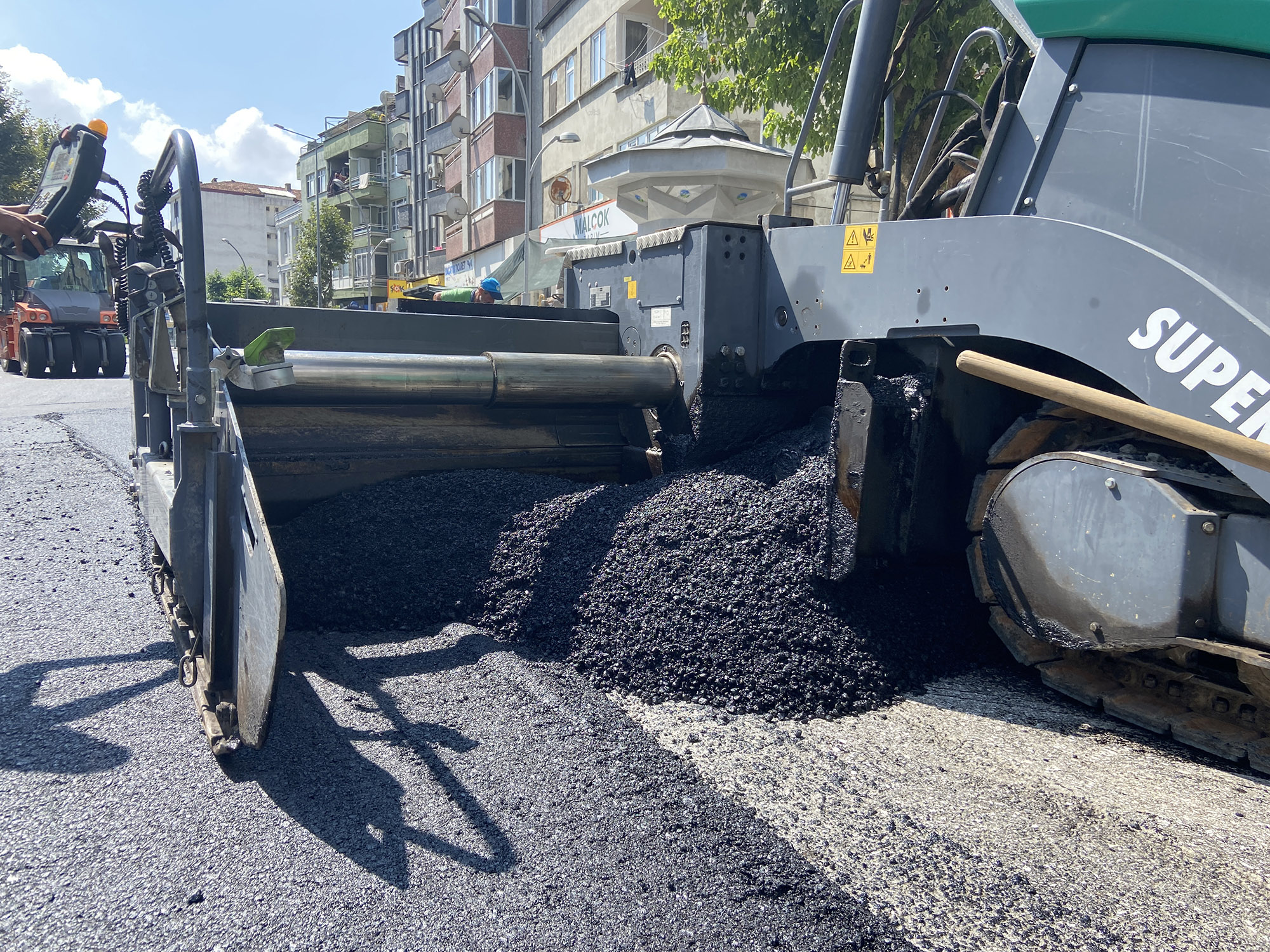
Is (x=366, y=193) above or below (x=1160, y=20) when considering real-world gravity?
above

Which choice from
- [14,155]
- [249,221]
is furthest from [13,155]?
[249,221]

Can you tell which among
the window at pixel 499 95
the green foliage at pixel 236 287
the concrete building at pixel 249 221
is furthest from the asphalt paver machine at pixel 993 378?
the concrete building at pixel 249 221

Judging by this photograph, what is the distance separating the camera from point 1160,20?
255cm

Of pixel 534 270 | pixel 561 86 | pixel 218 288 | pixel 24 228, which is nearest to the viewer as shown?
pixel 24 228

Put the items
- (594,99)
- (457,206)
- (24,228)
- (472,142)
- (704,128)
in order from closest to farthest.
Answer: (24,228)
(704,128)
(594,99)
(472,142)
(457,206)

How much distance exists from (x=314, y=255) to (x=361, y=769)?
173ft

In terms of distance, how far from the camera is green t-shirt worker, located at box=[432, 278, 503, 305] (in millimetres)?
8336

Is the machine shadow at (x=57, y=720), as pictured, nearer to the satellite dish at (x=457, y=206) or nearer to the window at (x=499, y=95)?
the window at (x=499, y=95)

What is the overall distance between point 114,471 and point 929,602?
6184 millimetres

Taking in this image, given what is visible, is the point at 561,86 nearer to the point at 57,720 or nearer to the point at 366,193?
the point at 57,720

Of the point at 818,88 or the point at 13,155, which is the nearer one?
the point at 818,88

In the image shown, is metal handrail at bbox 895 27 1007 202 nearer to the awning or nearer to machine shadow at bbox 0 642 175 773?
machine shadow at bbox 0 642 175 773

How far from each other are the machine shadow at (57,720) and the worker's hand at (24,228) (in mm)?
1856

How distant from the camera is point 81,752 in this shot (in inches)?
104
